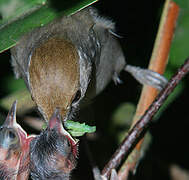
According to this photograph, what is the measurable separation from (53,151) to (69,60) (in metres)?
0.67

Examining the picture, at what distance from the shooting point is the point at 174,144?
4258 millimetres

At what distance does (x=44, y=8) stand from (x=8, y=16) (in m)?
0.21

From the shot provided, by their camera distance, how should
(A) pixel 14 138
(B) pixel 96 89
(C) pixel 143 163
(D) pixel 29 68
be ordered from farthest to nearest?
1. (C) pixel 143 163
2. (B) pixel 96 89
3. (D) pixel 29 68
4. (A) pixel 14 138

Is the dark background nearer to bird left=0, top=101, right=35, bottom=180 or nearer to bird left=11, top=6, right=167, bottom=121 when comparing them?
bird left=11, top=6, right=167, bottom=121

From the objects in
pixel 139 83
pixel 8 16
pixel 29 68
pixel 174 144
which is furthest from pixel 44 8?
pixel 174 144

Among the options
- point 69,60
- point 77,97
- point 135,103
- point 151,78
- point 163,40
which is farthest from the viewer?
point 135,103

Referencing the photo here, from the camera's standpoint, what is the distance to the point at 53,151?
2098mm

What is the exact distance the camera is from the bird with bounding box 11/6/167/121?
2.38 meters

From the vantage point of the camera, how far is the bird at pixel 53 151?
2.11 m

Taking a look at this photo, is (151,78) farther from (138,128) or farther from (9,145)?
(9,145)

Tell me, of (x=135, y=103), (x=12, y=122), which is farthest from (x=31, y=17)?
(x=135, y=103)

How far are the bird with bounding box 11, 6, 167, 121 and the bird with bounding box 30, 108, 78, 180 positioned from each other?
212mm

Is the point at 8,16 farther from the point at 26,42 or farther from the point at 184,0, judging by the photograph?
the point at 184,0

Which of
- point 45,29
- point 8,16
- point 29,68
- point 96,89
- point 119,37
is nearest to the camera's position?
point 8,16
